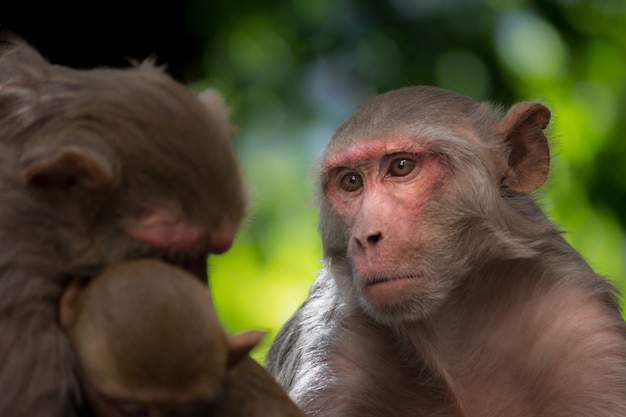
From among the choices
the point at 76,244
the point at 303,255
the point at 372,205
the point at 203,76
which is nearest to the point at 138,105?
the point at 76,244

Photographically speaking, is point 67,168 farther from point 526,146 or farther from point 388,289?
point 526,146

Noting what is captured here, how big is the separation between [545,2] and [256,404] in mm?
6087

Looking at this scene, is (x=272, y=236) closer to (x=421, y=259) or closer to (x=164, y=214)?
(x=421, y=259)

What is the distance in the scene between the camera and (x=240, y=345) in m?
3.70

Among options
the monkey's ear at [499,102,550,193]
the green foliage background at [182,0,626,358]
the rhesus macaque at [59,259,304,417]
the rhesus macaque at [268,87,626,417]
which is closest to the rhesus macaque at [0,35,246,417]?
the rhesus macaque at [59,259,304,417]

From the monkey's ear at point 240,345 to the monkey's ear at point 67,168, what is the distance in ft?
2.06

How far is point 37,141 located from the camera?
3.78m

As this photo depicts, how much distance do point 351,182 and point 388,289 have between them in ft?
2.68

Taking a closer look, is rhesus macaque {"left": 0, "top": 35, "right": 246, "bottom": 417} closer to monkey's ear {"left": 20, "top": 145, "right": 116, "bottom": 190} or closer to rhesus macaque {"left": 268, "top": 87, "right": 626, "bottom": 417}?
monkey's ear {"left": 20, "top": 145, "right": 116, "bottom": 190}

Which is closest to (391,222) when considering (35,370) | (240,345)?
(240,345)

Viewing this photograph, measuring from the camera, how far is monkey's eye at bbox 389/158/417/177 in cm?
588

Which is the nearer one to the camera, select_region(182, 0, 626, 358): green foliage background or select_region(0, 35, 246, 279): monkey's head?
select_region(0, 35, 246, 279): monkey's head


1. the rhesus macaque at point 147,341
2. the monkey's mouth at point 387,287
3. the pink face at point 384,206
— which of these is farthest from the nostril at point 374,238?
the rhesus macaque at point 147,341

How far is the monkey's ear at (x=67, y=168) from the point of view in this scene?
362 cm
